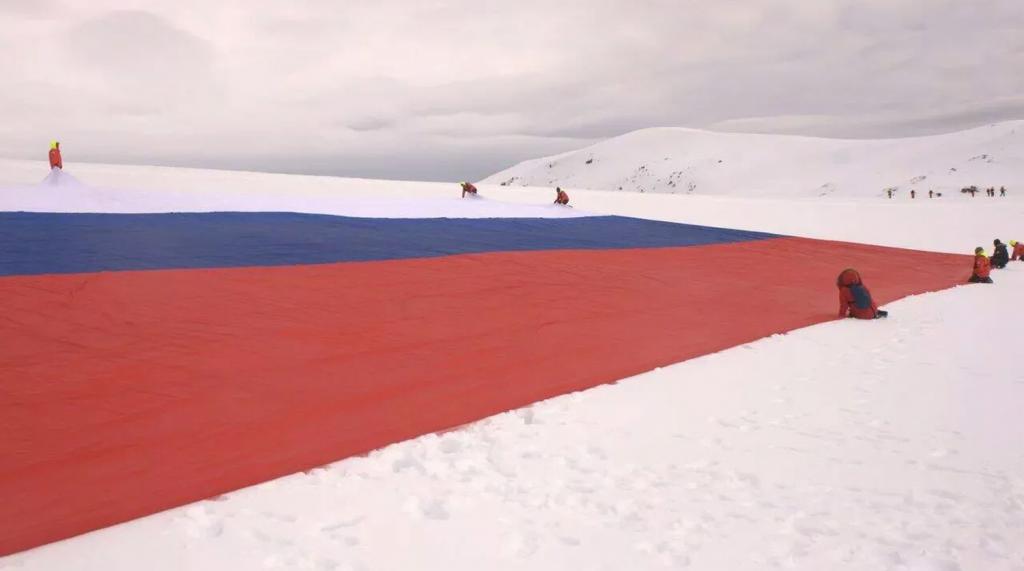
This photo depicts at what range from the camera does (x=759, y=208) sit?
27.2m

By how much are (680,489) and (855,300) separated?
5.48 metres

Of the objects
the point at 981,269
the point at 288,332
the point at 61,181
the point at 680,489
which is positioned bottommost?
the point at 680,489

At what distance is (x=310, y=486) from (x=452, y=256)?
739 centimetres

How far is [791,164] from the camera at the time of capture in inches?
2950

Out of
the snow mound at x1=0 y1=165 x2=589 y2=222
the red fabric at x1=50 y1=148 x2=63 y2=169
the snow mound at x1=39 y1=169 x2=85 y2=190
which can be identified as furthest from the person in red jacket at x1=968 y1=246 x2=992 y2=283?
the red fabric at x1=50 y1=148 x2=63 y2=169

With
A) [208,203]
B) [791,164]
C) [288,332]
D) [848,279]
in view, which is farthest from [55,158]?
[791,164]

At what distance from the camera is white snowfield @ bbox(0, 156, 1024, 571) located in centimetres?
283

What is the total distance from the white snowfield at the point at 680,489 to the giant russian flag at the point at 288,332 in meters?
0.29

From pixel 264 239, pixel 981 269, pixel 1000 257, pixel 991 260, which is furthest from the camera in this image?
pixel 991 260

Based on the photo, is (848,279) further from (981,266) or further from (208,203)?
(208,203)

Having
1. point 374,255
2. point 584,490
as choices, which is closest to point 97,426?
point 584,490

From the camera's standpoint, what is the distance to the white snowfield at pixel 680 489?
9.27 feet

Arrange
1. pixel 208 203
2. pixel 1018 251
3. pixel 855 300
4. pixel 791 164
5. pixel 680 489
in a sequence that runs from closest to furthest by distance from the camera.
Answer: pixel 680 489 < pixel 855 300 < pixel 208 203 < pixel 1018 251 < pixel 791 164

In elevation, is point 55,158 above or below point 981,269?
above
